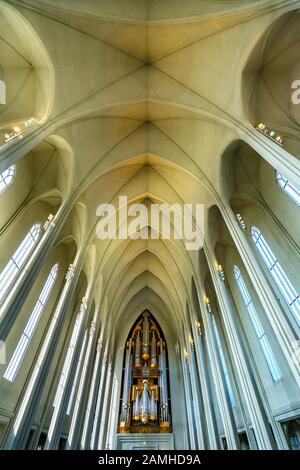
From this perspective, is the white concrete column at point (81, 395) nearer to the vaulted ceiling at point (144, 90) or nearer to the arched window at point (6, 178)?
the vaulted ceiling at point (144, 90)

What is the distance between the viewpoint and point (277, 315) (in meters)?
7.02

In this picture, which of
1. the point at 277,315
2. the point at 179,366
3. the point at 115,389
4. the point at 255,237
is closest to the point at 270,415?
the point at 277,315

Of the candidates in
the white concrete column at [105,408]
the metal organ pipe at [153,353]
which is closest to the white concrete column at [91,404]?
the white concrete column at [105,408]

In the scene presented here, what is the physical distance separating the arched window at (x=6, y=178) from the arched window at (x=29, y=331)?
16.3 feet

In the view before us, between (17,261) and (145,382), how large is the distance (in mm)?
17098

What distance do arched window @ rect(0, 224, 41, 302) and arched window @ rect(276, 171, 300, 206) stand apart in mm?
9983

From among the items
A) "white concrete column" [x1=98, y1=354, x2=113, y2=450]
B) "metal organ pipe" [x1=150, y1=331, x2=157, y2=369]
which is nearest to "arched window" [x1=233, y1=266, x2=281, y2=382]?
"metal organ pipe" [x1=150, y1=331, x2=157, y2=369]

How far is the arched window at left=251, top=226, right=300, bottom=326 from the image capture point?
27.6 ft

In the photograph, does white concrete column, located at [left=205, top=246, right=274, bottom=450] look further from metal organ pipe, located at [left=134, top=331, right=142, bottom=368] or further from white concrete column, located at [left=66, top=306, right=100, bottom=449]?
metal organ pipe, located at [left=134, top=331, right=142, bottom=368]

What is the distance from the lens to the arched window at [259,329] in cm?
922

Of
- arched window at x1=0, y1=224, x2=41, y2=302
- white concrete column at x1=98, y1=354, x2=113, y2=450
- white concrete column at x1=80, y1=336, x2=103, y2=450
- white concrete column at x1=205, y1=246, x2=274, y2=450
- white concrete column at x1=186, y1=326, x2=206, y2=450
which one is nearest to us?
white concrete column at x1=205, y1=246, x2=274, y2=450

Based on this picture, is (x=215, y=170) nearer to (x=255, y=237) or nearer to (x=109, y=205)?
(x=255, y=237)
